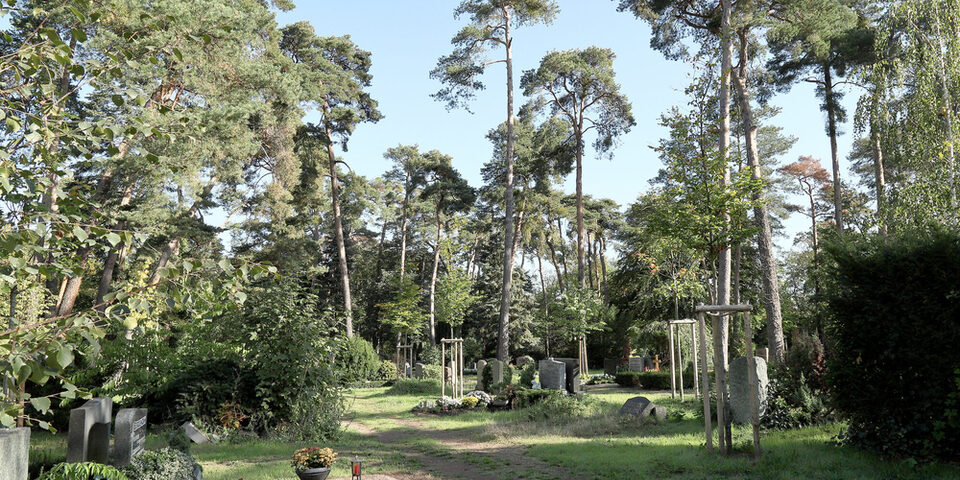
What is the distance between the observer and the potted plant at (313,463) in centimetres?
720

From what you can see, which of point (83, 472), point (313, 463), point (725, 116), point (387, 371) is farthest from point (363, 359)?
point (83, 472)

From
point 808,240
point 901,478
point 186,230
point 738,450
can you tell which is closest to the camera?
point 901,478

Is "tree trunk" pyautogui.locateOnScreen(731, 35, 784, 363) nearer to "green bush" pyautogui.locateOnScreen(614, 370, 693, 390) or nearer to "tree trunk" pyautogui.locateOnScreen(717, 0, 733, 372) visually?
"tree trunk" pyautogui.locateOnScreen(717, 0, 733, 372)

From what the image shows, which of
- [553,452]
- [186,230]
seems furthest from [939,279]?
[186,230]

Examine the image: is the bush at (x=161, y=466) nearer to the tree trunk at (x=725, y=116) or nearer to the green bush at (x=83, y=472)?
the green bush at (x=83, y=472)

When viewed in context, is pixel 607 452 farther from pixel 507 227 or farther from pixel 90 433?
pixel 507 227

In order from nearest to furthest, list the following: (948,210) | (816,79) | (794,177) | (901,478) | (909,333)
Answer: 1. (901,478)
2. (909,333)
3. (948,210)
4. (816,79)
5. (794,177)

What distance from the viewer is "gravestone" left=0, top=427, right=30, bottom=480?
3033 mm

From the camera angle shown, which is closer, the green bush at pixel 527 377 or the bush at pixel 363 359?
the green bush at pixel 527 377

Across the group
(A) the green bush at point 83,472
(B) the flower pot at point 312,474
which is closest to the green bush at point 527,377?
(B) the flower pot at point 312,474

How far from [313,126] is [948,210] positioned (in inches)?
951

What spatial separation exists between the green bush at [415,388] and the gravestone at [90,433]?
1752 cm

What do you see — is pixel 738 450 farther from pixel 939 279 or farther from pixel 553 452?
pixel 939 279

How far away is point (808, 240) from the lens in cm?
→ 4231
